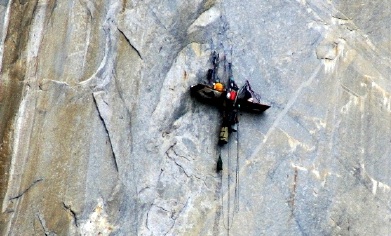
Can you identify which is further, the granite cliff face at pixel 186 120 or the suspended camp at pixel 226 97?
the suspended camp at pixel 226 97

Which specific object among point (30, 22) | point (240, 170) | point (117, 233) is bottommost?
point (117, 233)

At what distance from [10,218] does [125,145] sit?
1.50 meters

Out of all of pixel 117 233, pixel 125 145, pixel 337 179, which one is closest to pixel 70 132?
pixel 125 145

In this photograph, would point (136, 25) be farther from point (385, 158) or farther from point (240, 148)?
point (385, 158)

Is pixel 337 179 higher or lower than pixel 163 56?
lower

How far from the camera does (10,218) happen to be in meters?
9.61

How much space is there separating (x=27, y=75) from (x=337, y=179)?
3.85 meters

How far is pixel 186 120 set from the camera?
10.2m

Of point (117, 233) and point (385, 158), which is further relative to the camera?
point (385, 158)

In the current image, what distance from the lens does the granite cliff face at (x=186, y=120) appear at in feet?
31.8

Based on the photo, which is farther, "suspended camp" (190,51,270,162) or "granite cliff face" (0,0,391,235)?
"suspended camp" (190,51,270,162)

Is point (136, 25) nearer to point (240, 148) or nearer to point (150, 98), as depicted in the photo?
point (150, 98)

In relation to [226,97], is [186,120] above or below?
below

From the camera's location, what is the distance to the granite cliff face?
9.70 metres
